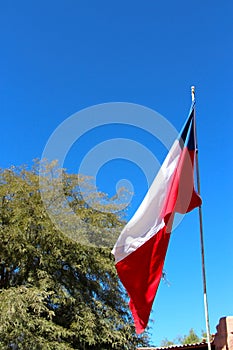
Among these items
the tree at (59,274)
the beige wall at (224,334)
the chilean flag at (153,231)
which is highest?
the tree at (59,274)

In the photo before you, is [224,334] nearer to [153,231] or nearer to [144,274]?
[144,274]

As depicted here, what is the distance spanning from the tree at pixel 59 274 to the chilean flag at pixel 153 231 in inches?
329

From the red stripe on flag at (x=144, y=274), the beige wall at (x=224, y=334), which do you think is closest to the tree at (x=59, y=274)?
the beige wall at (x=224, y=334)

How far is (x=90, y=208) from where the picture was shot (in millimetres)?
18609

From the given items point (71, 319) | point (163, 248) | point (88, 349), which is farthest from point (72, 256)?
point (163, 248)

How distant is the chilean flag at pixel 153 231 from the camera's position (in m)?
7.22

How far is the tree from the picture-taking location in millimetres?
15531

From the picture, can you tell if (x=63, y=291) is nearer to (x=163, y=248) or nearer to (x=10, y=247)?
(x=10, y=247)

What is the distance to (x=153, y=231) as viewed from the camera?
24.0 feet

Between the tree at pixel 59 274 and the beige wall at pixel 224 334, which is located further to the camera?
the tree at pixel 59 274

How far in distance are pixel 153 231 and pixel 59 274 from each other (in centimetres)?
1077

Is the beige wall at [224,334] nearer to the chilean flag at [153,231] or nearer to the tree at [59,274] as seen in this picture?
the chilean flag at [153,231]

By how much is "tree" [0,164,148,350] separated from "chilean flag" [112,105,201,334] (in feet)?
27.4

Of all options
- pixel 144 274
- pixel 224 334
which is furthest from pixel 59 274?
pixel 144 274
